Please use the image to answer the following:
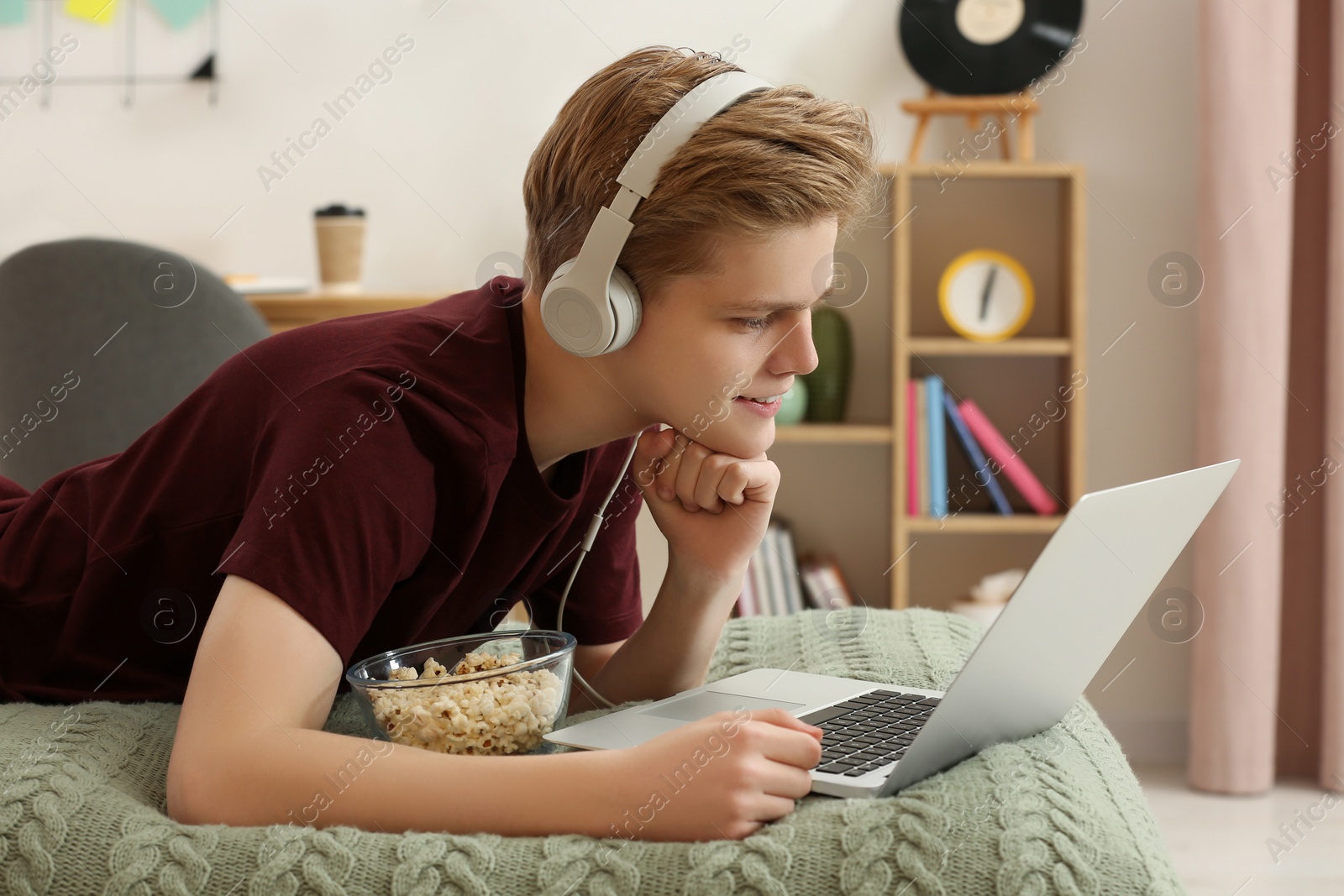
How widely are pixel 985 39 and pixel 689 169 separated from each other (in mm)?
1559

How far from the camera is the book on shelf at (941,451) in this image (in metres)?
2.22

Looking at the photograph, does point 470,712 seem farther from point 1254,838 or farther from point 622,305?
point 1254,838

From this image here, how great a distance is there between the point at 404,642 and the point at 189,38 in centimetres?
191

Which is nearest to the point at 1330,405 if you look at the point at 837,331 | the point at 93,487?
the point at 837,331

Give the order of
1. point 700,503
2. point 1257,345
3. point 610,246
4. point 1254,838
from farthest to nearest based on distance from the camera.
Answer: point 1257,345 < point 1254,838 < point 700,503 < point 610,246

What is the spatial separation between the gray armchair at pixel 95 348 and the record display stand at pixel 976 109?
51.3 inches

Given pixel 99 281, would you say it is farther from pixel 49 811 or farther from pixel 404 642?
pixel 49 811

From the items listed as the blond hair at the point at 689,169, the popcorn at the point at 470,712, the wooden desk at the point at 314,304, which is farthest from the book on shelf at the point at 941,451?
the popcorn at the point at 470,712

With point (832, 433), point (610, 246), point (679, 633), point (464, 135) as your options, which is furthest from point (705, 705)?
point (464, 135)

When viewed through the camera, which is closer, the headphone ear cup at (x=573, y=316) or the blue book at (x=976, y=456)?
the headphone ear cup at (x=573, y=316)

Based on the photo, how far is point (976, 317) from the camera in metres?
2.28

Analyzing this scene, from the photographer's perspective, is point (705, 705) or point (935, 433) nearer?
point (705, 705)

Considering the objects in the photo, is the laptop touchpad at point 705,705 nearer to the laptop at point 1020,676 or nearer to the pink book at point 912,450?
the laptop at point 1020,676

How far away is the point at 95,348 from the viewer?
5.12 feet
